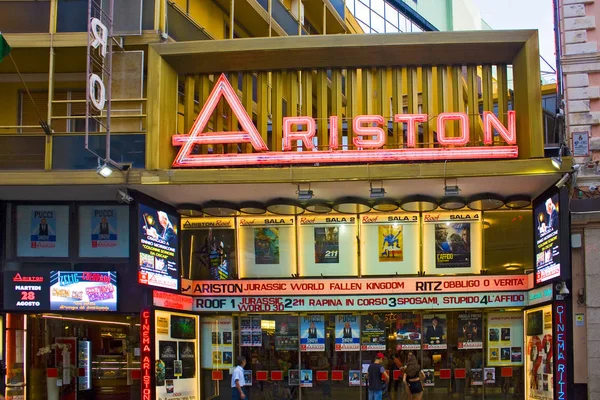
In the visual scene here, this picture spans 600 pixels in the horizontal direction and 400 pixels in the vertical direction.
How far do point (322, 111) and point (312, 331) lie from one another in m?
6.34

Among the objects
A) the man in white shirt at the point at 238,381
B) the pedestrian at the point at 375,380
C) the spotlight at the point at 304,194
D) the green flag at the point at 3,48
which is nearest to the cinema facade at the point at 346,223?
the spotlight at the point at 304,194

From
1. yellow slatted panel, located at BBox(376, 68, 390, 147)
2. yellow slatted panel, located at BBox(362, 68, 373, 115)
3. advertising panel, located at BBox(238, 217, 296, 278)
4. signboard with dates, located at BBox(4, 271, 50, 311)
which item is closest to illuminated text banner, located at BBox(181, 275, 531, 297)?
advertising panel, located at BBox(238, 217, 296, 278)

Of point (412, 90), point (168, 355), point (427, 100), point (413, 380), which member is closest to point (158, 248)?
point (168, 355)

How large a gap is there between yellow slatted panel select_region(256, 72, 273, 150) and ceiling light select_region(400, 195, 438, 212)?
3885 millimetres

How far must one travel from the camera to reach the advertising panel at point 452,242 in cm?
2094

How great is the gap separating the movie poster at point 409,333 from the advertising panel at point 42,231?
29.4ft

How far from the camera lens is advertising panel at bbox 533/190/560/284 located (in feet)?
54.6

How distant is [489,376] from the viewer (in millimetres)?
20688

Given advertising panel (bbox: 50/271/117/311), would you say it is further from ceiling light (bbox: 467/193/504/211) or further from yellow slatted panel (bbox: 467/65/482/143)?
yellow slatted panel (bbox: 467/65/482/143)

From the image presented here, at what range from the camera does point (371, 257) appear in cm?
2119

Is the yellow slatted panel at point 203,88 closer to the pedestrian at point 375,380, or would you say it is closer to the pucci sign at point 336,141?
the pucci sign at point 336,141

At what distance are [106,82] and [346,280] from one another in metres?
8.08

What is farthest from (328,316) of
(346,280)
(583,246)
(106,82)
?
(106,82)

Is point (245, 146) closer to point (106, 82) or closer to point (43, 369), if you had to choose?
point (106, 82)
